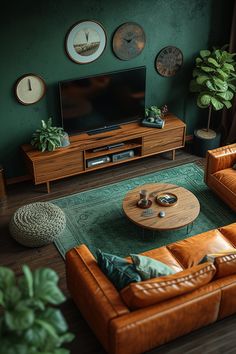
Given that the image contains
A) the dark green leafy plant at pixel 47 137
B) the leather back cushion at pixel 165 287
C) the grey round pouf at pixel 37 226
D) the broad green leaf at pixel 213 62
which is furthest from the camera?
the broad green leaf at pixel 213 62

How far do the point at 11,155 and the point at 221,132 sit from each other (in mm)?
2914

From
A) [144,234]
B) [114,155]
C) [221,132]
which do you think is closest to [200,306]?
[144,234]

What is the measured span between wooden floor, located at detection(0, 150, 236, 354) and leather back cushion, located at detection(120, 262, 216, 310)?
1.88 ft

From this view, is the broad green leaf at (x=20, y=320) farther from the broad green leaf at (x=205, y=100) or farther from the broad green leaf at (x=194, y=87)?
the broad green leaf at (x=194, y=87)

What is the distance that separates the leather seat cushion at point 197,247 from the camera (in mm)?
4071

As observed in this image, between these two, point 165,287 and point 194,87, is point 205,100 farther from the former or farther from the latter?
point 165,287

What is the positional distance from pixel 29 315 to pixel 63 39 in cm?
379

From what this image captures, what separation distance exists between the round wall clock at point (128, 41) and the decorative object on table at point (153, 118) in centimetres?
71

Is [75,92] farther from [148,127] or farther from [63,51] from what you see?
[148,127]

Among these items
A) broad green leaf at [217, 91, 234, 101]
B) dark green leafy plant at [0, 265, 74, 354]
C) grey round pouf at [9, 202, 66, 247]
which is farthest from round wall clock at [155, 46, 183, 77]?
A: dark green leafy plant at [0, 265, 74, 354]

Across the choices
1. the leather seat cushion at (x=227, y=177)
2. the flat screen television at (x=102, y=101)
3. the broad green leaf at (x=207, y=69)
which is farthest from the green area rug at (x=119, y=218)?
the broad green leaf at (x=207, y=69)

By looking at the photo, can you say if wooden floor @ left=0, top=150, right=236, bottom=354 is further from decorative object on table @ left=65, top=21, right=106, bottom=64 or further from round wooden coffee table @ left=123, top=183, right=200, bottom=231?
decorative object on table @ left=65, top=21, right=106, bottom=64

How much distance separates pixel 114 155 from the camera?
19.2ft

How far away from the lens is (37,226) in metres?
4.55
